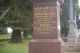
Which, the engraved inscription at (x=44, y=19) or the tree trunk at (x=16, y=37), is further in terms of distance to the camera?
the tree trunk at (x=16, y=37)

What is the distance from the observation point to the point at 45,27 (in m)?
14.2

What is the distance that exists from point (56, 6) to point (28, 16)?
11.2 m

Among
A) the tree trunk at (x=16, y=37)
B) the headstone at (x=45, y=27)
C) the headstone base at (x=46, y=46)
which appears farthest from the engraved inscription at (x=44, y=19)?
the tree trunk at (x=16, y=37)

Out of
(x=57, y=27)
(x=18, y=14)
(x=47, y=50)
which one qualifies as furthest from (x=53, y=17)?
(x=18, y=14)

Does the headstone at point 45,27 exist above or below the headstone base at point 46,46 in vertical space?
above

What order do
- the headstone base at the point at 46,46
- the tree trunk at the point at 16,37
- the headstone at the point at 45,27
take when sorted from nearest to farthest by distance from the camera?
the headstone base at the point at 46,46
the headstone at the point at 45,27
the tree trunk at the point at 16,37

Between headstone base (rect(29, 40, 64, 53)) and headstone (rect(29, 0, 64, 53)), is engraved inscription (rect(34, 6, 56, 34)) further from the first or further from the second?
headstone base (rect(29, 40, 64, 53))

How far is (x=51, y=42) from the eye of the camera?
555 inches

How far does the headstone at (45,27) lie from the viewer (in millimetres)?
14133

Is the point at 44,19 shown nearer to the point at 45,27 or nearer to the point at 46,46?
the point at 45,27

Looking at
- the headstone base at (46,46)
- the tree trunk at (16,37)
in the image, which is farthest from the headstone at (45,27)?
the tree trunk at (16,37)

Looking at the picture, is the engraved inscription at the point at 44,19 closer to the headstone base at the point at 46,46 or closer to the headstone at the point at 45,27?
the headstone at the point at 45,27

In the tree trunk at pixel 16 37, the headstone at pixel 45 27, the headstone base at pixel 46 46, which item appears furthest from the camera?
the tree trunk at pixel 16 37

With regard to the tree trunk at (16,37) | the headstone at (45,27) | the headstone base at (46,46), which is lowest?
the tree trunk at (16,37)
